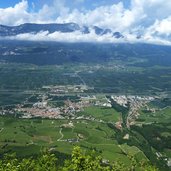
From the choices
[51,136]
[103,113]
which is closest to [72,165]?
[51,136]

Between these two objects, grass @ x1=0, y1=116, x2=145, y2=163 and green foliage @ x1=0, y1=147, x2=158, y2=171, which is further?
grass @ x1=0, y1=116, x2=145, y2=163

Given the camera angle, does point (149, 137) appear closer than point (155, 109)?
Yes

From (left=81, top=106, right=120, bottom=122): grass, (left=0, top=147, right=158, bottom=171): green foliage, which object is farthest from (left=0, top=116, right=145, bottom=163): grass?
(left=0, top=147, right=158, bottom=171): green foliage

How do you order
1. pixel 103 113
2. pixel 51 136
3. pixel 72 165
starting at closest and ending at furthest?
pixel 72 165, pixel 51 136, pixel 103 113

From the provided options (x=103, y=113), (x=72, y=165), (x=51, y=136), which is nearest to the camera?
(x=72, y=165)

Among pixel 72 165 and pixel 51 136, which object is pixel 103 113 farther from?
pixel 72 165

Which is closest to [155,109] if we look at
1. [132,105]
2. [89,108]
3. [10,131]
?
[132,105]

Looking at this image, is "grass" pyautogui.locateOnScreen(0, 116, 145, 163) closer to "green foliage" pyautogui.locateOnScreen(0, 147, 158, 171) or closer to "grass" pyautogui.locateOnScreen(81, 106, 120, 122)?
"grass" pyautogui.locateOnScreen(81, 106, 120, 122)

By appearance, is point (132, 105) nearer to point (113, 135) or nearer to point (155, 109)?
point (155, 109)

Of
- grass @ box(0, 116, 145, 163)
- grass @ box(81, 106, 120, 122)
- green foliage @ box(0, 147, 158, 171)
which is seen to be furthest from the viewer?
grass @ box(81, 106, 120, 122)

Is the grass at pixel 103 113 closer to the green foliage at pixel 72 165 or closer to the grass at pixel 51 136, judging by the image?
the grass at pixel 51 136

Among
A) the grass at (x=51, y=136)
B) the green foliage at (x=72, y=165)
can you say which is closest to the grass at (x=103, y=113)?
the grass at (x=51, y=136)
